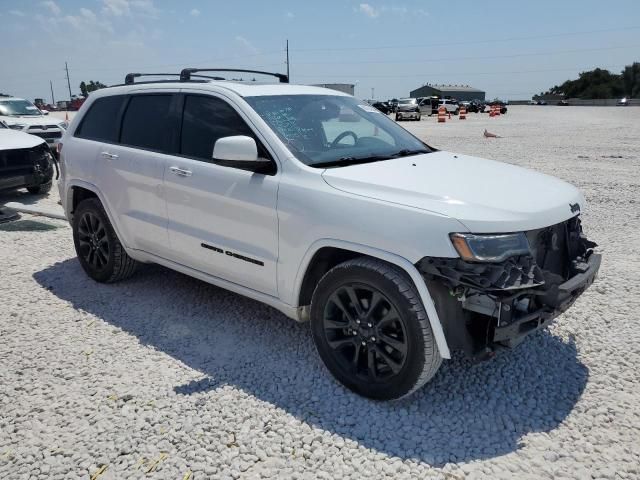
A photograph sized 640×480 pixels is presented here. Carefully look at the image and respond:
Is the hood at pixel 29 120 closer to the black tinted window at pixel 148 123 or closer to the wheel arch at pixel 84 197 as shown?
the wheel arch at pixel 84 197

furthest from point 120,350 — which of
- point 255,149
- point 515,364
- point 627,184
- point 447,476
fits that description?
point 627,184

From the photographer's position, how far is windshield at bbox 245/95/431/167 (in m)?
3.50

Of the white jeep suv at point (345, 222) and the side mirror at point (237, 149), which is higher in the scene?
the side mirror at point (237, 149)

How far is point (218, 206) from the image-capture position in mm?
3689

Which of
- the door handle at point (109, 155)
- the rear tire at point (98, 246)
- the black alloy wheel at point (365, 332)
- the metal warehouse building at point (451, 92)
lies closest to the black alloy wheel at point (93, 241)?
the rear tire at point (98, 246)

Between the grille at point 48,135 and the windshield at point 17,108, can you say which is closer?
the grille at point 48,135

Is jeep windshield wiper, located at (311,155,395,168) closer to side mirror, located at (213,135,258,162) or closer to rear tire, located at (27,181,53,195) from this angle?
side mirror, located at (213,135,258,162)

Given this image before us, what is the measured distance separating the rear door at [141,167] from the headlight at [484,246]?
96.7 inches

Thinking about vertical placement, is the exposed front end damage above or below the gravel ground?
above

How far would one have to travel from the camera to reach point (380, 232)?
286 cm

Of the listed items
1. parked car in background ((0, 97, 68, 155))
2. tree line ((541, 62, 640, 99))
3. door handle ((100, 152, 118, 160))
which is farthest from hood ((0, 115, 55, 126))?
tree line ((541, 62, 640, 99))

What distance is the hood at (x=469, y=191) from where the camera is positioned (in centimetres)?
275

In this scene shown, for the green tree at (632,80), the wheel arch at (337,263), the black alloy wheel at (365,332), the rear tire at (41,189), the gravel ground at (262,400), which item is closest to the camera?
the gravel ground at (262,400)

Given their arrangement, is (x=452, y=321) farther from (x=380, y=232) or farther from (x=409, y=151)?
(x=409, y=151)
